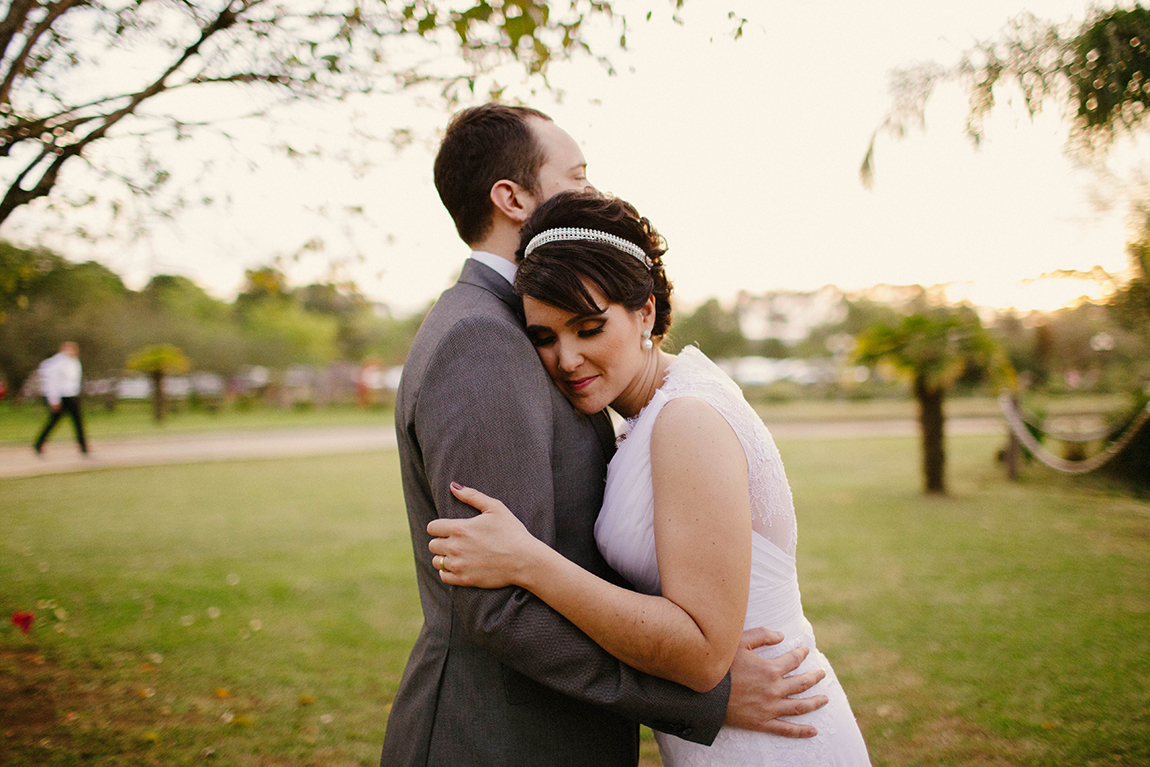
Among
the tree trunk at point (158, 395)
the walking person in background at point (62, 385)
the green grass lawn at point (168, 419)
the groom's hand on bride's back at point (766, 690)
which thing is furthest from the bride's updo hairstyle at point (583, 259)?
the tree trunk at point (158, 395)

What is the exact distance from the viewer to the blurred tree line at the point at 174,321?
557 centimetres

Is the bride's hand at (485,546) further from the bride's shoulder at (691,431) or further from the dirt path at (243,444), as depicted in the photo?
the dirt path at (243,444)

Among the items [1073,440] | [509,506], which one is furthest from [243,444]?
[509,506]

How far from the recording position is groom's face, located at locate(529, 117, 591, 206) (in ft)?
6.31

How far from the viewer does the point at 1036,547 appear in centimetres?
766

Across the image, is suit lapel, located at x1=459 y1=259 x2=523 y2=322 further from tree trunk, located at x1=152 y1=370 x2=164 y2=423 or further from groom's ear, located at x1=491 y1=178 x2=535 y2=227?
tree trunk, located at x1=152 y1=370 x2=164 y2=423

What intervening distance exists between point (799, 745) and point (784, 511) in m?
0.63

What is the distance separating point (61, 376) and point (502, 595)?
16.2 meters

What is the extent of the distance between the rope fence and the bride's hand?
11324mm

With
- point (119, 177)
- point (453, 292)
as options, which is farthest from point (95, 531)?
point (453, 292)

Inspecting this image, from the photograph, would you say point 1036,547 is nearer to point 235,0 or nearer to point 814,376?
point 235,0

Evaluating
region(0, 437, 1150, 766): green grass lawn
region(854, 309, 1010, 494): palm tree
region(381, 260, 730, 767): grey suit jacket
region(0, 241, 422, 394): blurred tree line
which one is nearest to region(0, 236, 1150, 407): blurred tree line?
region(0, 241, 422, 394): blurred tree line

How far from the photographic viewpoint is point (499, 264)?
6.17 feet

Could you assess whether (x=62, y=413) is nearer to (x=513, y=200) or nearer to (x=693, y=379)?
(x=513, y=200)
